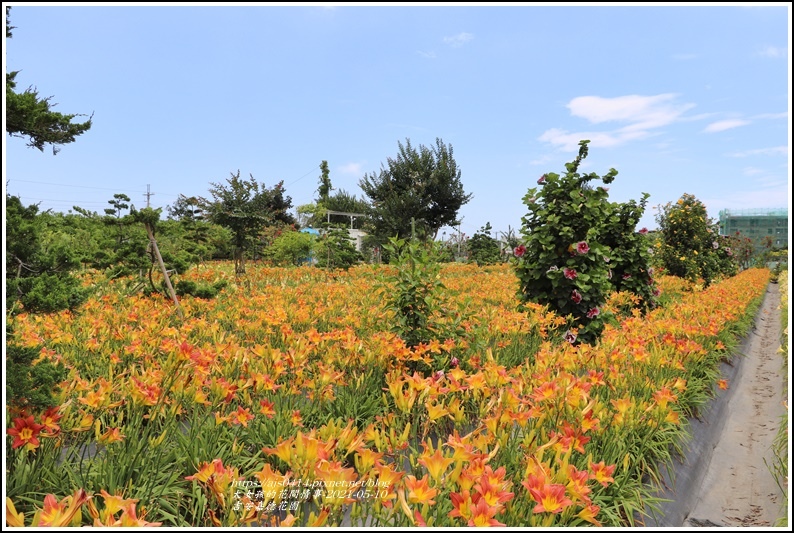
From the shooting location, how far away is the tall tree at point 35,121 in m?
2.16

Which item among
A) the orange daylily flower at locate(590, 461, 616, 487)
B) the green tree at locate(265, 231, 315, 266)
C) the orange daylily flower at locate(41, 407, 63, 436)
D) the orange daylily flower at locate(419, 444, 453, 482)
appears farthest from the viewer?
the green tree at locate(265, 231, 315, 266)

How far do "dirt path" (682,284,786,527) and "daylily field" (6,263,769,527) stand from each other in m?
0.33

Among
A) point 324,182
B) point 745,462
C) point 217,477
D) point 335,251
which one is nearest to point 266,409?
point 217,477

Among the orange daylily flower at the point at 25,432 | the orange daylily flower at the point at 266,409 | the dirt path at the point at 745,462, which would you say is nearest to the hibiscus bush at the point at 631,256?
the dirt path at the point at 745,462

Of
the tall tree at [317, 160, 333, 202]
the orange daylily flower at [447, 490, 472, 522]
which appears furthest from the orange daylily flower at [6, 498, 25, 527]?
the tall tree at [317, 160, 333, 202]

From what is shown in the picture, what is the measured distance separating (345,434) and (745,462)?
3158mm

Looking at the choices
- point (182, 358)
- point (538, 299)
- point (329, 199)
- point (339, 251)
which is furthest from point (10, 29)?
point (329, 199)

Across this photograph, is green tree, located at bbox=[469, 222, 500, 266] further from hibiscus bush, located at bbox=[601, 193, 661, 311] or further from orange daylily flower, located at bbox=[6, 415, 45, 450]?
orange daylily flower, located at bbox=[6, 415, 45, 450]

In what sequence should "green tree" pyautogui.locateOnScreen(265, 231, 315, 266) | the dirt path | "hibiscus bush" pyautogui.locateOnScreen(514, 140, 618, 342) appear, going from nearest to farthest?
1. the dirt path
2. "hibiscus bush" pyautogui.locateOnScreen(514, 140, 618, 342)
3. "green tree" pyautogui.locateOnScreen(265, 231, 315, 266)

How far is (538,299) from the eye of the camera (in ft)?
18.9

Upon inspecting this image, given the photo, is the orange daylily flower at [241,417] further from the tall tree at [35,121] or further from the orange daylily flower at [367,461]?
the tall tree at [35,121]

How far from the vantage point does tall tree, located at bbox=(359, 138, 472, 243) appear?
24328 millimetres

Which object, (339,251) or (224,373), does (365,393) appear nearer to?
(224,373)

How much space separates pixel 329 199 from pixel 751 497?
39.7m
